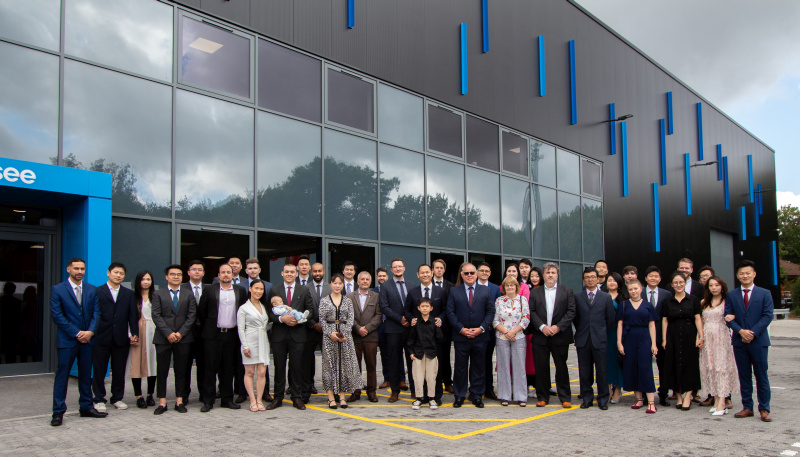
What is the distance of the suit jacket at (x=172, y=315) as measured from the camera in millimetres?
7453

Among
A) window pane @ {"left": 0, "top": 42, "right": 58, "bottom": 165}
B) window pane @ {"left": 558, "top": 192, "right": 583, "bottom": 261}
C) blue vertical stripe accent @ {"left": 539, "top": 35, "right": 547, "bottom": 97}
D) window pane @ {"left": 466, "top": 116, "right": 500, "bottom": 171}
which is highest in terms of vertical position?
blue vertical stripe accent @ {"left": 539, "top": 35, "right": 547, "bottom": 97}

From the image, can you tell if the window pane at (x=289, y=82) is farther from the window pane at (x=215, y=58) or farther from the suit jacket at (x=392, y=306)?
the suit jacket at (x=392, y=306)

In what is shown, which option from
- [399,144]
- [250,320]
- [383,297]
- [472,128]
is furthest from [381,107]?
[250,320]

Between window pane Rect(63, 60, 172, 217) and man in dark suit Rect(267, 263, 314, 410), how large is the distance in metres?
3.76

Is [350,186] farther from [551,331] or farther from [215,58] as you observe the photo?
[551,331]

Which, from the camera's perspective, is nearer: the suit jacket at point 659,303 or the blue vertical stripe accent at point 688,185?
the suit jacket at point 659,303

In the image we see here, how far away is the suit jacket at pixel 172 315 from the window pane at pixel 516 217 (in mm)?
11181

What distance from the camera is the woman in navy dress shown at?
774 cm

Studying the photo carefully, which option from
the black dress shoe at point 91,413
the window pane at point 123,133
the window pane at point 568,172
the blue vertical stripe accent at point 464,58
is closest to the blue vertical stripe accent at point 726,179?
the window pane at point 568,172

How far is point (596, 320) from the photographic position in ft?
25.9

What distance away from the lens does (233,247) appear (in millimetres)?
11289

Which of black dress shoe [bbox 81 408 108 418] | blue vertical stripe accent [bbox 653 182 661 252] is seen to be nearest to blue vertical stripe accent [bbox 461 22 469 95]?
black dress shoe [bbox 81 408 108 418]

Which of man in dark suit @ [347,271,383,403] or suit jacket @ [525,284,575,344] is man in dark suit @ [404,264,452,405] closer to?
man in dark suit @ [347,271,383,403]

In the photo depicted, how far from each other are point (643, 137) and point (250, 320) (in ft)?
67.8
